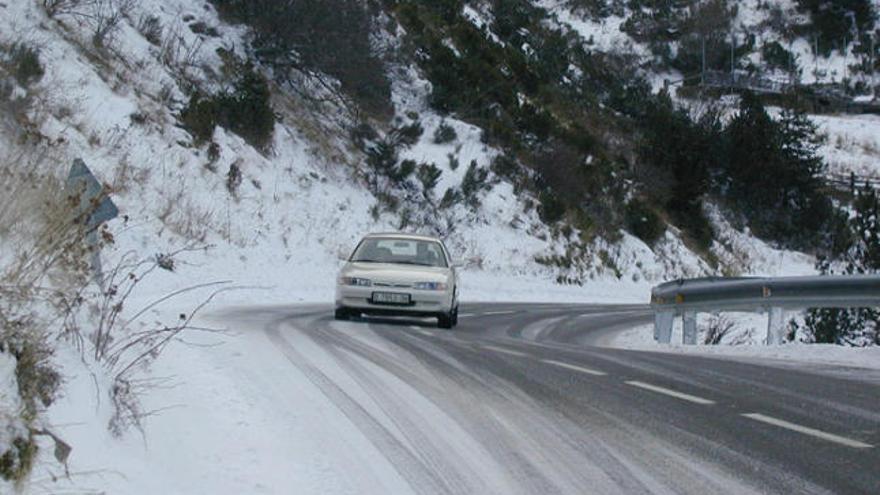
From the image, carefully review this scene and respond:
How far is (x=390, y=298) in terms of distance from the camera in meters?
14.8

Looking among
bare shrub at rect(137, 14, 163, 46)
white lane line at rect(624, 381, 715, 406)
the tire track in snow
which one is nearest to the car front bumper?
the tire track in snow

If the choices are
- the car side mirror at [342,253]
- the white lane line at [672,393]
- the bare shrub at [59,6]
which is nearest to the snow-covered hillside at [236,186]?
the car side mirror at [342,253]

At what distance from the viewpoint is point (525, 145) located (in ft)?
122

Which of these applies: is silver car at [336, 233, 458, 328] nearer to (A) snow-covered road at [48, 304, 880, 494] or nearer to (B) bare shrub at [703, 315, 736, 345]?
(A) snow-covered road at [48, 304, 880, 494]

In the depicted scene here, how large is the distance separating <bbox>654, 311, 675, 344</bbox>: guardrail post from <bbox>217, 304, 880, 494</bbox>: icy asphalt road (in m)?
5.56

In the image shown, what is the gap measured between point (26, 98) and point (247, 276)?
5.99 m

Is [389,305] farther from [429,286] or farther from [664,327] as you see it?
[664,327]

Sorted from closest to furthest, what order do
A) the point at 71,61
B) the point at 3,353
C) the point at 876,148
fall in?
the point at 3,353, the point at 71,61, the point at 876,148

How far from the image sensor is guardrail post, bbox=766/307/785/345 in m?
13.6

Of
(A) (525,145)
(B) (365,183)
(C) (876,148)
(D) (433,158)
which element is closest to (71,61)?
(B) (365,183)

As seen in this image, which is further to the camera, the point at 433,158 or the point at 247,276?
the point at 433,158

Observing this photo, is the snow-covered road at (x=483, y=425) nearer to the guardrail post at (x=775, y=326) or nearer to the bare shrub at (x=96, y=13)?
the guardrail post at (x=775, y=326)

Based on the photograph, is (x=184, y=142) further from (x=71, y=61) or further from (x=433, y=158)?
(x=433, y=158)

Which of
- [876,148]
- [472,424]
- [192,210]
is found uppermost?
[876,148]
